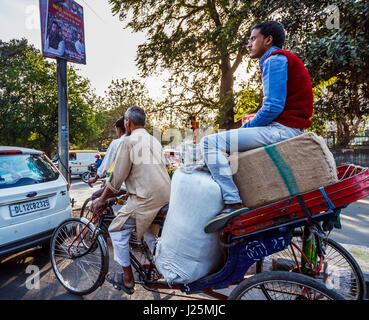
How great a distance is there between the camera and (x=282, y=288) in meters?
1.62

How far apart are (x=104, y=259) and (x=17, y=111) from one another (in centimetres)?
1677

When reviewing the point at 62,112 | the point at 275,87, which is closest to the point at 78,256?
the point at 275,87

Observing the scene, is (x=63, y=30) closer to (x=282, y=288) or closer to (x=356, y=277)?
(x=282, y=288)

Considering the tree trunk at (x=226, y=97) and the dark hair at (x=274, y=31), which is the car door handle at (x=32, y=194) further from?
the tree trunk at (x=226, y=97)

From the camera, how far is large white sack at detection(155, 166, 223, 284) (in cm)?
170

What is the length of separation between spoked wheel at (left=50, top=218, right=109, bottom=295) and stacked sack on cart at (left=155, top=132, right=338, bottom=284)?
3.32 feet

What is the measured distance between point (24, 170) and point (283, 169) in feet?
10.7

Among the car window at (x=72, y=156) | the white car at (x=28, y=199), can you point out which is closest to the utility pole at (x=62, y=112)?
the white car at (x=28, y=199)

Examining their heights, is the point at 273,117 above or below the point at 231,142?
above

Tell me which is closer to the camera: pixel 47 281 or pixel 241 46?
pixel 47 281

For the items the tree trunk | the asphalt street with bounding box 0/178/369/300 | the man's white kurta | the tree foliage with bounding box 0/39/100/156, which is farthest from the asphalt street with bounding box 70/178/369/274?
the tree foliage with bounding box 0/39/100/156

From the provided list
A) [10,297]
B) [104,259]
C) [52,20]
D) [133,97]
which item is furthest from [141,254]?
[133,97]

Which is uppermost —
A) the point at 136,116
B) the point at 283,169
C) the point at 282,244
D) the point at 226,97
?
the point at 226,97

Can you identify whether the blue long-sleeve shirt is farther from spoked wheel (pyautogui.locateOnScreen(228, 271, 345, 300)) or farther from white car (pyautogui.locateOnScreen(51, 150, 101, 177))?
white car (pyautogui.locateOnScreen(51, 150, 101, 177))
